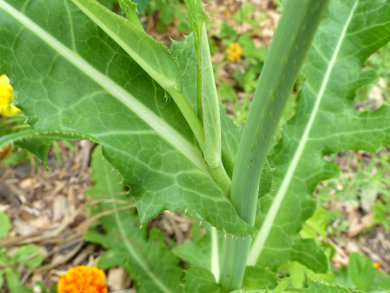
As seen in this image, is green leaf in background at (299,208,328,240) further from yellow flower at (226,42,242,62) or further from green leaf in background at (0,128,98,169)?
green leaf in background at (0,128,98,169)

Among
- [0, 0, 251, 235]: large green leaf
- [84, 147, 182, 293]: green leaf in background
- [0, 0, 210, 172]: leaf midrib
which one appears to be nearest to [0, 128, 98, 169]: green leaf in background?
[0, 0, 251, 235]: large green leaf

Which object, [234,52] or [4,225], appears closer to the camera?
[4,225]

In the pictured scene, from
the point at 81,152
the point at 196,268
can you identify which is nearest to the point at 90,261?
the point at 81,152

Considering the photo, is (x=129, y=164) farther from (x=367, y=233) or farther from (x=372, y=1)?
(x=367, y=233)

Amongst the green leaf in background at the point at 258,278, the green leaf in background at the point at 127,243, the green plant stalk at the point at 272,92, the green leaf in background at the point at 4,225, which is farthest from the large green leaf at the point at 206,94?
the green leaf in background at the point at 4,225

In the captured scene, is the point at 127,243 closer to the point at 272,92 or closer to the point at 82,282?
the point at 82,282

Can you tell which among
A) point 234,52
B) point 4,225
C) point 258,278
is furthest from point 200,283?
point 234,52
